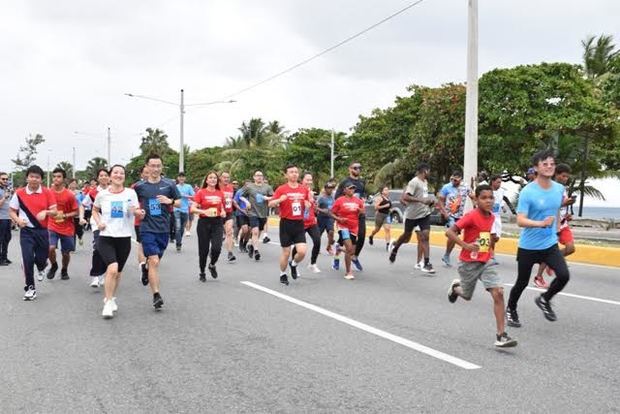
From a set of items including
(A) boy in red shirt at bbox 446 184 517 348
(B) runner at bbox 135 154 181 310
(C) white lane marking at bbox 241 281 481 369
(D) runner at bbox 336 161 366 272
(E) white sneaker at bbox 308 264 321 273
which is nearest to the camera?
(C) white lane marking at bbox 241 281 481 369

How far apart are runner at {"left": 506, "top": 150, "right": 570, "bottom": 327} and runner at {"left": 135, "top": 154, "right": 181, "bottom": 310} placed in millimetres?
4053

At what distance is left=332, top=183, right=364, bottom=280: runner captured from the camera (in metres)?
10.1

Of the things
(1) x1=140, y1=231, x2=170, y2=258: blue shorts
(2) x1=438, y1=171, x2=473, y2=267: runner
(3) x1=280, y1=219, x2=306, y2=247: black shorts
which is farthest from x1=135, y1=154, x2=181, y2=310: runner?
(2) x1=438, y1=171, x2=473, y2=267: runner

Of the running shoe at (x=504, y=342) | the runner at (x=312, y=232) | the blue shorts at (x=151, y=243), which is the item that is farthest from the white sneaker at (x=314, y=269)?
the running shoe at (x=504, y=342)

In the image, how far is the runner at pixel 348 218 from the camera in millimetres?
10109

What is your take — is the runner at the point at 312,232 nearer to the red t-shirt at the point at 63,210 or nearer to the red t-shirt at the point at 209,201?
the red t-shirt at the point at 209,201

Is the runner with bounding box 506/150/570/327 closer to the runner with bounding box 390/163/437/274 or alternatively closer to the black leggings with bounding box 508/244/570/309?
the black leggings with bounding box 508/244/570/309

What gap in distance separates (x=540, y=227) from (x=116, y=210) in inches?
177

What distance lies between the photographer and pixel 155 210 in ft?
25.8

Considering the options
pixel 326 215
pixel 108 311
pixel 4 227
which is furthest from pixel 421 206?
pixel 4 227

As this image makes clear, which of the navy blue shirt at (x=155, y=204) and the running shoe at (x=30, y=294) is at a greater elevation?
the navy blue shirt at (x=155, y=204)

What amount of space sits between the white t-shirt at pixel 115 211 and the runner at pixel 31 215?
148 centimetres

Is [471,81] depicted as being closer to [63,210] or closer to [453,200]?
[453,200]

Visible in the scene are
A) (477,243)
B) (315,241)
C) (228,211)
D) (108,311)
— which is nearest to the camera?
(477,243)
